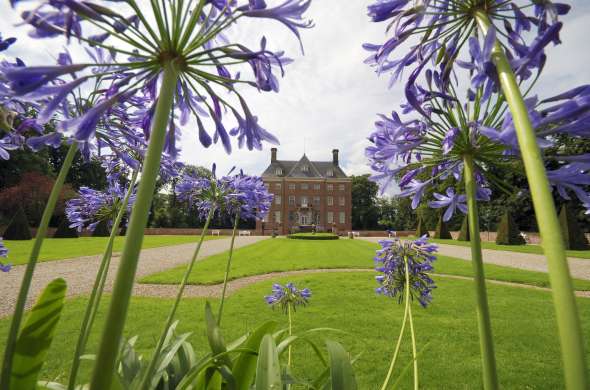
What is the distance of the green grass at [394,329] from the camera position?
15.7 feet

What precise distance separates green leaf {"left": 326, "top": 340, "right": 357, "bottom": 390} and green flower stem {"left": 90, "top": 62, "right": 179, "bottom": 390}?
121 cm

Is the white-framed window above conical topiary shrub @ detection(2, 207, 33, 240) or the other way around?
above

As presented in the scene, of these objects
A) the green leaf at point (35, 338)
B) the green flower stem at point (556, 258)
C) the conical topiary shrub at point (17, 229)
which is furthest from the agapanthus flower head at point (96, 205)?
the conical topiary shrub at point (17, 229)

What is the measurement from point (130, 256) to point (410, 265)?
2169 millimetres

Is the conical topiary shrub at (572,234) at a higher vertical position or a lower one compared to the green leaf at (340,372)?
higher

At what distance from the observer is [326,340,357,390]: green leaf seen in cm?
163

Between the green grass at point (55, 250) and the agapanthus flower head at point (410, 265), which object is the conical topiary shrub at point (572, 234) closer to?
the agapanthus flower head at point (410, 265)

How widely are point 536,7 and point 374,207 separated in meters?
68.6

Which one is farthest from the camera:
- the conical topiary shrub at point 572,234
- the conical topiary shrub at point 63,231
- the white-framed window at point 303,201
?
the white-framed window at point 303,201

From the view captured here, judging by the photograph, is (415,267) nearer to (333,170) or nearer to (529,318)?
(529,318)

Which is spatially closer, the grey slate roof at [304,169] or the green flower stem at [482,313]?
the green flower stem at [482,313]

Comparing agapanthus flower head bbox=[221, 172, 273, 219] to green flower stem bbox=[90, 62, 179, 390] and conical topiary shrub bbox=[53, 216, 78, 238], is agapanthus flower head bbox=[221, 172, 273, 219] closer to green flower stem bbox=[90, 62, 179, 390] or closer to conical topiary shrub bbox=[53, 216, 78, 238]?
green flower stem bbox=[90, 62, 179, 390]

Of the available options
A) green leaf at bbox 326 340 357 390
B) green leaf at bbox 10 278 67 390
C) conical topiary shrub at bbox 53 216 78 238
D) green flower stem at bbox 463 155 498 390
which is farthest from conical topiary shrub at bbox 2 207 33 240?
green flower stem at bbox 463 155 498 390

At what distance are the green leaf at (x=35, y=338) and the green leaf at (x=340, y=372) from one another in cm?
123
